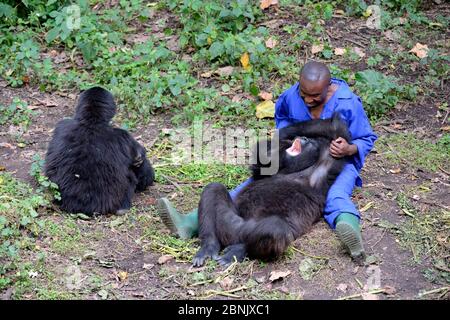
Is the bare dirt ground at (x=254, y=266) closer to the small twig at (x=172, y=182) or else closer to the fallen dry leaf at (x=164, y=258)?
the fallen dry leaf at (x=164, y=258)

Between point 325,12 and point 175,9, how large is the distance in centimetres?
229

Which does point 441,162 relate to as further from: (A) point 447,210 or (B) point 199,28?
(B) point 199,28

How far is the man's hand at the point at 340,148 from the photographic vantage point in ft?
22.4

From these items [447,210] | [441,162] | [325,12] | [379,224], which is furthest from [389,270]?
[325,12]

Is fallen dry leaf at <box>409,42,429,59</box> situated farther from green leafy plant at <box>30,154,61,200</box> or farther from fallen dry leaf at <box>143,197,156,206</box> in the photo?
green leafy plant at <box>30,154,61,200</box>

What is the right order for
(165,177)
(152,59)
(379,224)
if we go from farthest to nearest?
1. (152,59)
2. (165,177)
3. (379,224)

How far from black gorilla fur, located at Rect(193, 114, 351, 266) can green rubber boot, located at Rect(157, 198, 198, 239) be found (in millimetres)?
206

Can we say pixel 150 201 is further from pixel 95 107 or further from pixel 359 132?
pixel 359 132

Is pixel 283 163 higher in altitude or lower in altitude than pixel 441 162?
higher

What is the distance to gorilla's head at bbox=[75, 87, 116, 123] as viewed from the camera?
711cm

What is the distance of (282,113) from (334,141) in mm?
862

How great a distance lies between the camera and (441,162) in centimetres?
814

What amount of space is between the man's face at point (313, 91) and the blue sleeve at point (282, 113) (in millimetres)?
408

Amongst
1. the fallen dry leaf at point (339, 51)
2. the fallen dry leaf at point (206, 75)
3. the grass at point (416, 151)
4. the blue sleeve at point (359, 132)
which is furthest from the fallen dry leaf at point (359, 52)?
the blue sleeve at point (359, 132)
